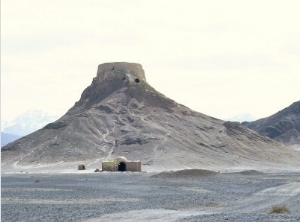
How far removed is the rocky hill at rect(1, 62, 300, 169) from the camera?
12056 centimetres

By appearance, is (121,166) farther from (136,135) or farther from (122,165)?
(136,135)

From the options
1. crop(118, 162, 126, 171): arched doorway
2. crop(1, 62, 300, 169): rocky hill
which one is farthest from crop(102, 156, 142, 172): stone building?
crop(1, 62, 300, 169): rocky hill

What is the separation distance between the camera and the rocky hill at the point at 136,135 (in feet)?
396

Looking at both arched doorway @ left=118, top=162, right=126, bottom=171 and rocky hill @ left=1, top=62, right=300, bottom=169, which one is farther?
rocky hill @ left=1, top=62, right=300, bottom=169

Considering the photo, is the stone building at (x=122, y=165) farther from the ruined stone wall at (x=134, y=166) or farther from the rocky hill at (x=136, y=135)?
the rocky hill at (x=136, y=135)

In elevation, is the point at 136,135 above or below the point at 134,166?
above

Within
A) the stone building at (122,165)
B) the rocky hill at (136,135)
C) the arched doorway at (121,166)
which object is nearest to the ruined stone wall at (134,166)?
the stone building at (122,165)

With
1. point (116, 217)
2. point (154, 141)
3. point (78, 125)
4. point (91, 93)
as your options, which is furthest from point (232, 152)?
point (116, 217)

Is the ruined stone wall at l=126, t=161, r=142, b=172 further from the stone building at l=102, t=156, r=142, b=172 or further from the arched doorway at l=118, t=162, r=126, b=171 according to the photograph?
the arched doorway at l=118, t=162, r=126, b=171

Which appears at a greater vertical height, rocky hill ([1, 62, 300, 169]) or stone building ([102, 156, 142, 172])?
rocky hill ([1, 62, 300, 169])

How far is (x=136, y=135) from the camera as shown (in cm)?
12888

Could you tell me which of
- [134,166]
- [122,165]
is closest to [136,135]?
[122,165]

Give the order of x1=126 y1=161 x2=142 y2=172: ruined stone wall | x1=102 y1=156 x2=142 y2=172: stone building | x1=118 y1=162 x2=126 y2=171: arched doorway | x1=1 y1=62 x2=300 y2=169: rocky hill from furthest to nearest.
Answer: x1=1 y1=62 x2=300 y2=169: rocky hill → x1=118 y1=162 x2=126 y2=171: arched doorway → x1=102 y1=156 x2=142 y2=172: stone building → x1=126 y1=161 x2=142 y2=172: ruined stone wall

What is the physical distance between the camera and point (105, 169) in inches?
3935
